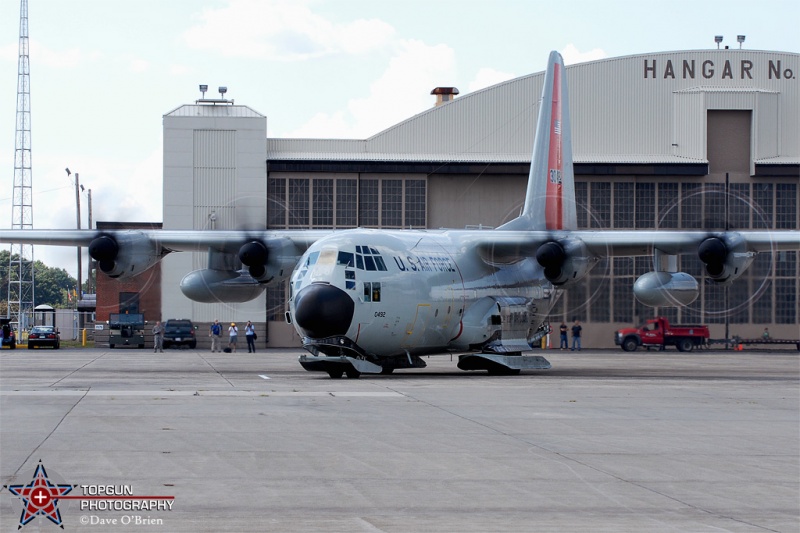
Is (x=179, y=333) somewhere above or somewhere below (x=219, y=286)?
Answer: below

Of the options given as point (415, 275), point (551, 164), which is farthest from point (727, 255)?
point (551, 164)

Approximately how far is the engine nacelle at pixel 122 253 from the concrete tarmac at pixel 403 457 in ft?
24.4

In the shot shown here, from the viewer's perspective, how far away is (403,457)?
12000 mm

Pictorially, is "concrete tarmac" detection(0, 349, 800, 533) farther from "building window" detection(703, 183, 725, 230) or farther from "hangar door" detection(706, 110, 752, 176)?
"hangar door" detection(706, 110, 752, 176)

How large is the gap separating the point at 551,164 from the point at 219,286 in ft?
39.5

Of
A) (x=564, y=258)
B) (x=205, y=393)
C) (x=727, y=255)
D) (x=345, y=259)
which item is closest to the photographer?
(x=205, y=393)

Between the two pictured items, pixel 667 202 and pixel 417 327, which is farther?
pixel 667 202

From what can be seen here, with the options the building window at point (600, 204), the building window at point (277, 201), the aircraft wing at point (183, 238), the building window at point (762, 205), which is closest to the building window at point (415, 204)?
the building window at point (277, 201)

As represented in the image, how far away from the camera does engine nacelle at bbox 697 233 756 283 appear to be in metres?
27.8

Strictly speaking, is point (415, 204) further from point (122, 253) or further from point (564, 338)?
point (122, 253)

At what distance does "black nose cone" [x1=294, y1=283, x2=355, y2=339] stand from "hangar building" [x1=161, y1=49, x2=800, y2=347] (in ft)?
96.1

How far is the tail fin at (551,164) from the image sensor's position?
34.7 meters

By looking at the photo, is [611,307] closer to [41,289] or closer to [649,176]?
[649,176]

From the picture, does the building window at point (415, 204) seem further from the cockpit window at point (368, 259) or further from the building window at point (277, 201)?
the cockpit window at point (368, 259)
